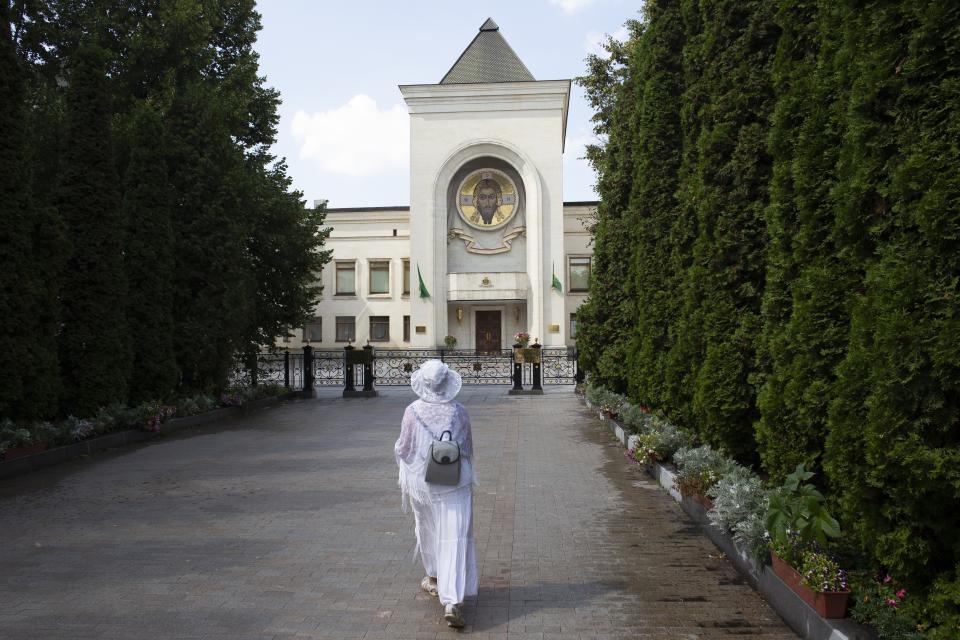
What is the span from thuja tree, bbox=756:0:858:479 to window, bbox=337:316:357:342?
1765 inches

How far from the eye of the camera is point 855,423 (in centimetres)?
418

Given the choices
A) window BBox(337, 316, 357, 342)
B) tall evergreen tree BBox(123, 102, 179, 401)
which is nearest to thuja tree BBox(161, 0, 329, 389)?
tall evergreen tree BBox(123, 102, 179, 401)

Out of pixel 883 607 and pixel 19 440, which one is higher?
pixel 19 440

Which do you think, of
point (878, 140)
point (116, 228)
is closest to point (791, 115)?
point (878, 140)

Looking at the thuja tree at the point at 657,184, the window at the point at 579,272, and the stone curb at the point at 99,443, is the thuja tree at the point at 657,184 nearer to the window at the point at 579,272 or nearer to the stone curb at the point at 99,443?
the stone curb at the point at 99,443

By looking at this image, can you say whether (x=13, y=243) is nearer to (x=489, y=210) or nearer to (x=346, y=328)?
(x=489, y=210)

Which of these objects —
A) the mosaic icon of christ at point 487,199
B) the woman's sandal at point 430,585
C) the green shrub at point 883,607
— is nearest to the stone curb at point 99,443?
the woman's sandal at point 430,585

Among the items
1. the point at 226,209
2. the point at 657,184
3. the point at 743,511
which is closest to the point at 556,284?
the point at 226,209

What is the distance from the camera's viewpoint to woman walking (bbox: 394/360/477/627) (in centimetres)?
472

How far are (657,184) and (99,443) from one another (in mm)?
9574

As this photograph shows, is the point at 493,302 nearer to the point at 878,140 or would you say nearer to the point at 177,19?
the point at 177,19

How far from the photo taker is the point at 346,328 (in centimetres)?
4991

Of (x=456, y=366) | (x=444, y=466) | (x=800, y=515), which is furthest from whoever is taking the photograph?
(x=456, y=366)

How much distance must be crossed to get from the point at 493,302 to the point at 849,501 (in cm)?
4045
